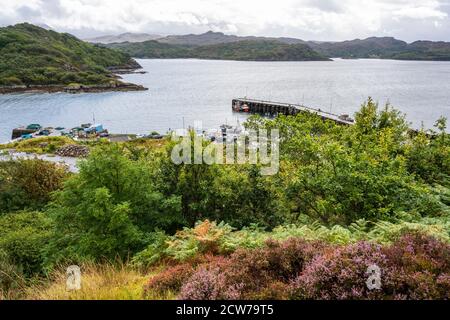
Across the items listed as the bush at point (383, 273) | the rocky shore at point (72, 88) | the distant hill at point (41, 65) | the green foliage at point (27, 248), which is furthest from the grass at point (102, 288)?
the distant hill at point (41, 65)

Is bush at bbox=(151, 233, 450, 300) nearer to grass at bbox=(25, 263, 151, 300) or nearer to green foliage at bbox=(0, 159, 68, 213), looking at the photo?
grass at bbox=(25, 263, 151, 300)

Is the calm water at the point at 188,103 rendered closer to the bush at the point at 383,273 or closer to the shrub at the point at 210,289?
the shrub at the point at 210,289

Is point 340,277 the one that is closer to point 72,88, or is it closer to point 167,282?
point 167,282

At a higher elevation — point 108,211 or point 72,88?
point 72,88

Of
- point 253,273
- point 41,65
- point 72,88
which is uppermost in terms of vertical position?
point 41,65

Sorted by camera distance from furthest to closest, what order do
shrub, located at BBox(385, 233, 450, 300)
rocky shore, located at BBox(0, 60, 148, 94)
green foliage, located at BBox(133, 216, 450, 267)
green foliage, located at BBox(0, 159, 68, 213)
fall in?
rocky shore, located at BBox(0, 60, 148, 94) < green foliage, located at BBox(0, 159, 68, 213) < green foliage, located at BBox(133, 216, 450, 267) < shrub, located at BBox(385, 233, 450, 300)

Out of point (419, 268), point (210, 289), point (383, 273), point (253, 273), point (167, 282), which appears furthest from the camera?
point (167, 282)

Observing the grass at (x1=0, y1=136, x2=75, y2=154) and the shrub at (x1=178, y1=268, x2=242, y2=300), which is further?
the grass at (x1=0, y1=136, x2=75, y2=154)

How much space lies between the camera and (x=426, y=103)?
107250 millimetres

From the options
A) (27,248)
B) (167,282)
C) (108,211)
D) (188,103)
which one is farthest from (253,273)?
(188,103)

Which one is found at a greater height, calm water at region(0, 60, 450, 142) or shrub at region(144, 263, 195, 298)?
shrub at region(144, 263, 195, 298)

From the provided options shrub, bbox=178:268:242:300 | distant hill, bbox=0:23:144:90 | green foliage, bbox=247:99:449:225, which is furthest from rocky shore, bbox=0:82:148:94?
shrub, bbox=178:268:242:300

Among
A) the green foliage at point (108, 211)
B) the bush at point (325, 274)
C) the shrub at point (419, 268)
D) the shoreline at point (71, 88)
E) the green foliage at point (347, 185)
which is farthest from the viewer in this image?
the shoreline at point (71, 88)
